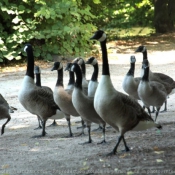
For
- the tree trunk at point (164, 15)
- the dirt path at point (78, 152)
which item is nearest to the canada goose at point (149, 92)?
the dirt path at point (78, 152)

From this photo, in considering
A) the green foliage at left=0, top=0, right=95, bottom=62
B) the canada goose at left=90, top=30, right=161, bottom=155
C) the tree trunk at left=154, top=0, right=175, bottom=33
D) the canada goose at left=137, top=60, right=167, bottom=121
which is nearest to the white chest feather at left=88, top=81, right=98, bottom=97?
the canada goose at left=137, top=60, right=167, bottom=121

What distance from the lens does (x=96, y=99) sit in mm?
6254

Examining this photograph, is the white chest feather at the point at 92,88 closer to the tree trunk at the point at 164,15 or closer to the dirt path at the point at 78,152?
the dirt path at the point at 78,152

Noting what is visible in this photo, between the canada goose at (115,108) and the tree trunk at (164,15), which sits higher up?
the canada goose at (115,108)

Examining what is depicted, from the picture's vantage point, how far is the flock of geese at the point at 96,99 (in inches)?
246

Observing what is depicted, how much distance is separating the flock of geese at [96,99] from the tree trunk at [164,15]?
18.6 m

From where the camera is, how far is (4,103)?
9.24 meters

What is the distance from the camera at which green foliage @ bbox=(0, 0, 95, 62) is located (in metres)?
21.1

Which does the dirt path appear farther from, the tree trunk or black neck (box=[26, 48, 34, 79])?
the tree trunk

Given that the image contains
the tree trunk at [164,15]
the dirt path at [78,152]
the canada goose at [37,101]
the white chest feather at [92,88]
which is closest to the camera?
the dirt path at [78,152]

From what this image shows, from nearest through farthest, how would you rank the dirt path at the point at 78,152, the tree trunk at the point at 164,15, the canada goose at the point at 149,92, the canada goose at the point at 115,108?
the dirt path at the point at 78,152
the canada goose at the point at 115,108
the canada goose at the point at 149,92
the tree trunk at the point at 164,15

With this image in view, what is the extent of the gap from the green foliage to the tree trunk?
7394 millimetres

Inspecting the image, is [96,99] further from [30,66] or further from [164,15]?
[164,15]

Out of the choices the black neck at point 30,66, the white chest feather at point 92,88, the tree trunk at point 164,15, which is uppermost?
the black neck at point 30,66
